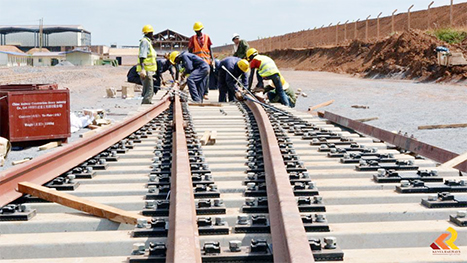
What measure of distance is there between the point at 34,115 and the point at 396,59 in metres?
27.5

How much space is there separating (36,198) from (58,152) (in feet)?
2.73

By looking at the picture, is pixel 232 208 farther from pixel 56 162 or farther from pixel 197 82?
pixel 197 82

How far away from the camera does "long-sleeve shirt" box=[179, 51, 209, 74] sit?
482 inches

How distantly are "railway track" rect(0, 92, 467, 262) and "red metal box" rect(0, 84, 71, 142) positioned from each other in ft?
12.9

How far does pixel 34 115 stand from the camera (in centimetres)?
923

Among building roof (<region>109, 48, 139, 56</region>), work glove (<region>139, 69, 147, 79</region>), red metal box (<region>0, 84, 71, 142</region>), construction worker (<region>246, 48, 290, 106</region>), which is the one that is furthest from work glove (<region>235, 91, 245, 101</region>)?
building roof (<region>109, 48, 139, 56</region>)

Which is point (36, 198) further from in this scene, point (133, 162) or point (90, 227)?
point (133, 162)

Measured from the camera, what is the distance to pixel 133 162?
16.7 feet

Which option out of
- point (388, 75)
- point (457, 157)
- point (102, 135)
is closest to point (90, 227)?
point (102, 135)

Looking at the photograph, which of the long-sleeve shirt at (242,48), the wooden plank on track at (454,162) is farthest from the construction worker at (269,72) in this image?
the wooden plank on track at (454,162)

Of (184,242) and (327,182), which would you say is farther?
(327,182)

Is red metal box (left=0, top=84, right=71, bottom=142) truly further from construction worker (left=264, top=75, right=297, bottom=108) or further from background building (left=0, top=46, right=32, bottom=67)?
background building (left=0, top=46, right=32, bottom=67)

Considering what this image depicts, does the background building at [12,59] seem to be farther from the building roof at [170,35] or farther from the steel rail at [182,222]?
the steel rail at [182,222]

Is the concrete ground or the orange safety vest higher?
the orange safety vest
